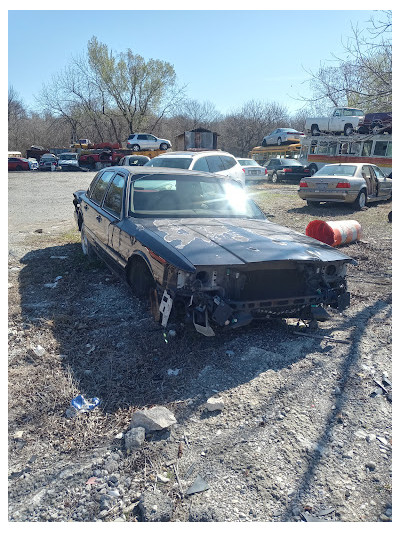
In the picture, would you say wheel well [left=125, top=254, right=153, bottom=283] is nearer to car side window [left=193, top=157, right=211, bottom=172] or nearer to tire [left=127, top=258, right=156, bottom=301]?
tire [left=127, top=258, right=156, bottom=301]

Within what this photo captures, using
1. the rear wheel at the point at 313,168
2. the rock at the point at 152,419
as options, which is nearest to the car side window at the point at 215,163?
the rock at the point at 152,419

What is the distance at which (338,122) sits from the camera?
→ 2128cm

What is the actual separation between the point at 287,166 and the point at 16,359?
21418 mm

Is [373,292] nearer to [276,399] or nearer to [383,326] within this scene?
[383,326]

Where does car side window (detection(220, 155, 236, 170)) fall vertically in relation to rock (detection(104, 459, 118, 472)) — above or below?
above

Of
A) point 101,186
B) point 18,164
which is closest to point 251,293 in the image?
point 101,186

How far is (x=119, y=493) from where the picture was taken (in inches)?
84.3

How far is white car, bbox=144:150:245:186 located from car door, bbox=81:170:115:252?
3.80 meters

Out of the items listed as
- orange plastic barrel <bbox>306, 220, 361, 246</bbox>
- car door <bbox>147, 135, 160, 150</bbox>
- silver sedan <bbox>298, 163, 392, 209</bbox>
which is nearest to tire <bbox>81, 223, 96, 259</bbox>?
orange plastic barrel <bbox>306, 220, 361, 246</bbox>

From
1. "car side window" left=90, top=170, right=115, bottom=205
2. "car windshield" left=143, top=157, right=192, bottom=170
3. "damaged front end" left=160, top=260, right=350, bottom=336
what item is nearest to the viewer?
"damaged front end" left=160, top=260, right=350, bottom=336

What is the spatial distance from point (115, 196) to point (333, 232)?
14.3 feet

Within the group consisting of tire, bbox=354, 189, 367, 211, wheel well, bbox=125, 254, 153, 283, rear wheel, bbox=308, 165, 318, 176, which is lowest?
wheel well, bbox=125, 254, 153, 283

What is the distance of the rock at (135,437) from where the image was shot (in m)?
2.44

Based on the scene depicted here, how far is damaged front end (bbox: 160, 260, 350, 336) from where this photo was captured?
332 cm
